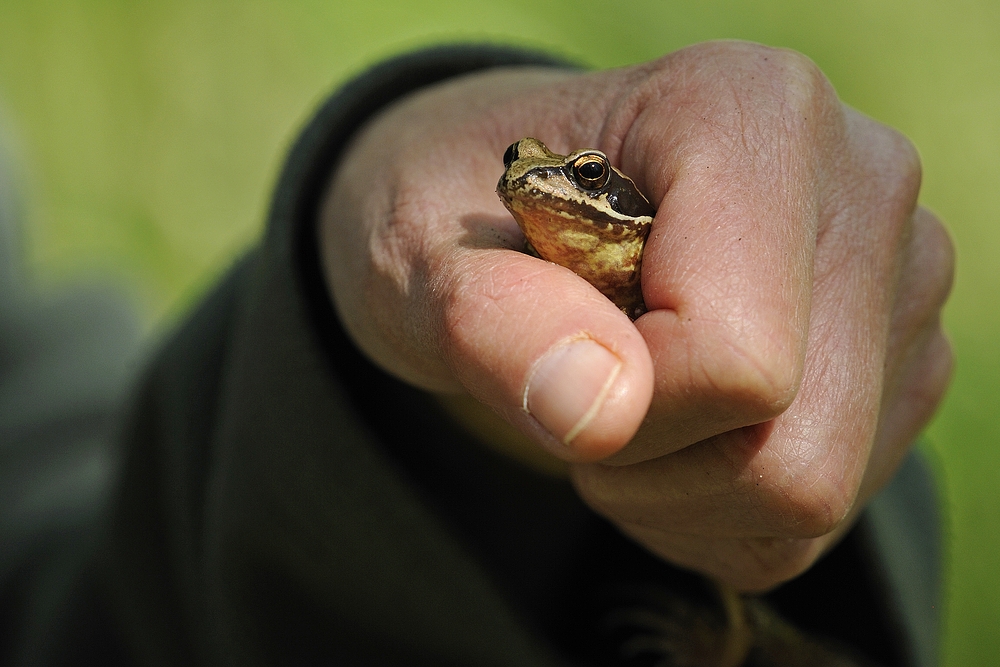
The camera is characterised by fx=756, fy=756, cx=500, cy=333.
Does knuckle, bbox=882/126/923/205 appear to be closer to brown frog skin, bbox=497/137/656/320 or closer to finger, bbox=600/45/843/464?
finger, bbox=600/45/843/464

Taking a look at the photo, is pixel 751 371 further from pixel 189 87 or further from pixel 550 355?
pixel 189 87

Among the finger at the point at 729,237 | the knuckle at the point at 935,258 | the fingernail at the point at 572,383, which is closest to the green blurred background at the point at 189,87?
the knuckle at the point at 935,258

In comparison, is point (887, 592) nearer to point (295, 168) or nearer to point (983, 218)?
point (295, 168)

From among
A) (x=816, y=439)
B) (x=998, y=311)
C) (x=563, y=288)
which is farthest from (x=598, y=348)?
(x=998, y=311)

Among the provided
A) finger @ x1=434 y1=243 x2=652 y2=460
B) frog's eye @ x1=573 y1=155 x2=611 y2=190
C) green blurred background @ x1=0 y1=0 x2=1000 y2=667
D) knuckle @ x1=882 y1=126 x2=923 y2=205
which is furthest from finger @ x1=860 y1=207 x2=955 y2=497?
green blurred background @ x1=0 y1=0 x2=1000 y2=667

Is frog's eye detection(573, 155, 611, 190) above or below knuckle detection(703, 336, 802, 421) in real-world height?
above

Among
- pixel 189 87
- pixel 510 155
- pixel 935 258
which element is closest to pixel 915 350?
pixel 935 258
